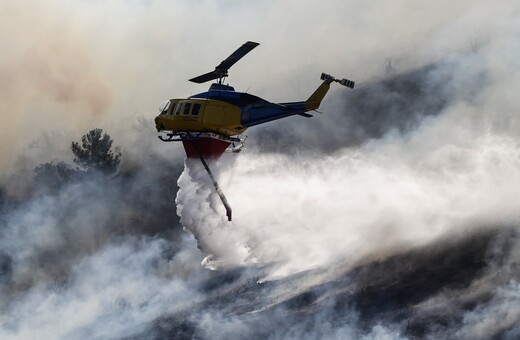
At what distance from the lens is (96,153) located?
106875 millimetres

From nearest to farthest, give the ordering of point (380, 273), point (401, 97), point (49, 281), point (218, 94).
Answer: point (218, 94)
point (380, 273)
point (49, 281)
point (401, 97)

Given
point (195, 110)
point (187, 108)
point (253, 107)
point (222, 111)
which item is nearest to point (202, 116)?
point (195, 110)

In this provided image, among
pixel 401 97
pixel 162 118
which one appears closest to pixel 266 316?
pixel 162 118

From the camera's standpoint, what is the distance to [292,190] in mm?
76250

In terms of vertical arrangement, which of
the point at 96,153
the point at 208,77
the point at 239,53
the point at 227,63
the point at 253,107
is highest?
the point at 96,153

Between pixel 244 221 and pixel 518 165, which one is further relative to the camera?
pixel 518 165

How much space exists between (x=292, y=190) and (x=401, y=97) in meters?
35.2

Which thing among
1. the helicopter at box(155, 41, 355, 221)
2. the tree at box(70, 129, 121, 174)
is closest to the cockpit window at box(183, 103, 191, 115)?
the helicopter at box(155, 41, 355, 221)

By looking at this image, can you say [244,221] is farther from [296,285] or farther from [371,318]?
[371,318]

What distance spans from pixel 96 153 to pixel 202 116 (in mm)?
40726

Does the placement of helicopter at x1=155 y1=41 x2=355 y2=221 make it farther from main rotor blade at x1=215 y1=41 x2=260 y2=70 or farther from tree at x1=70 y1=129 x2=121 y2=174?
tree at x1=70 y1=129 x2=121 y2=174

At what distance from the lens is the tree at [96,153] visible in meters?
106

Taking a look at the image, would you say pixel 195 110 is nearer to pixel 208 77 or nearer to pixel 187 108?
pixel 187 108

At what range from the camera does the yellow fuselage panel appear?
68062 mm
